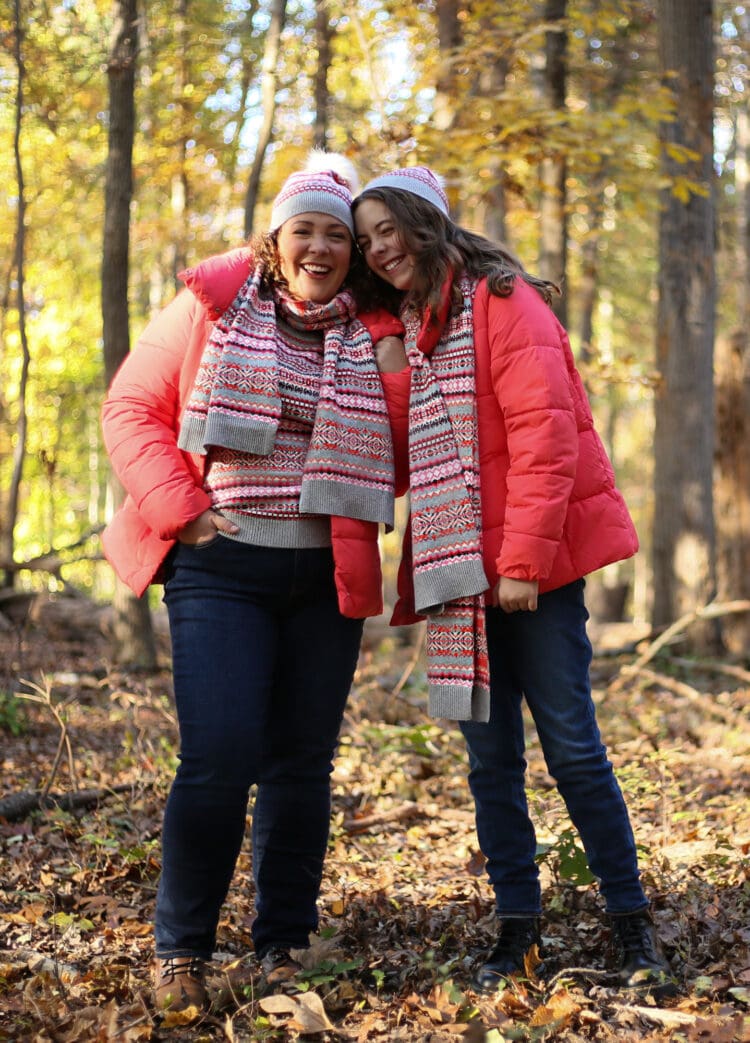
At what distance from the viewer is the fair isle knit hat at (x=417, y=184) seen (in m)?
3.07

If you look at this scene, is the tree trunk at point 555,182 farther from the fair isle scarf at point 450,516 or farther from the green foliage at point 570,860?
the green foliage at point 570,860

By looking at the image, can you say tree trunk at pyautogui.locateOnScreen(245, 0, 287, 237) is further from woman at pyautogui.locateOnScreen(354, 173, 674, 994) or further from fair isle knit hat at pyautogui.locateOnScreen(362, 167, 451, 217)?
woman at pyautogui.locateOnScreen(354, 173, 674, 994)

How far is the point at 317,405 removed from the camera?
299cm

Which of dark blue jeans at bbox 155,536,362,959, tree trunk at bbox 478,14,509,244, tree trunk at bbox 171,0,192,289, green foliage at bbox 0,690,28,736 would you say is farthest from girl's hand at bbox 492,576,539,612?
tree trunk at bbox 171,0,192,289

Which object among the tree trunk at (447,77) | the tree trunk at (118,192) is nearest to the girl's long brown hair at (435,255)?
the tree trunk at (447,77)

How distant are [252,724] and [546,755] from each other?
0.87 metres

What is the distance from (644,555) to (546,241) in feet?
64.1

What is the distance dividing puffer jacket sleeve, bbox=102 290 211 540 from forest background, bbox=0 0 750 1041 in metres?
1.34

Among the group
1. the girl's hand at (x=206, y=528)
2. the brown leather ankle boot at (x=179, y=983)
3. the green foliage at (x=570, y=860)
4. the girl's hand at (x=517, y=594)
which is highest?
the girl's hand at (x=206, y=528)

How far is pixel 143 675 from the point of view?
7.64 meters

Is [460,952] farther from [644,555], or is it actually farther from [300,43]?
[644,555]

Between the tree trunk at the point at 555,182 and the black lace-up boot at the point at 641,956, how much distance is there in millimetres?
Result: 4950

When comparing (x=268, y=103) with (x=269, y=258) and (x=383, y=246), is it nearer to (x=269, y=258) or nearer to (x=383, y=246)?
(x=269, y=258)

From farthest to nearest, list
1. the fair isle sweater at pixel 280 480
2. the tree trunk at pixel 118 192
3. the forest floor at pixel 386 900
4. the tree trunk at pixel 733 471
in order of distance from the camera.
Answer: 1. the tree trunk at pixel 733 471
2. the tree trunk at pixel 118 192
3. the fair isle sweater at pixel 280 480
4. the forest floor at pixel 386 900
